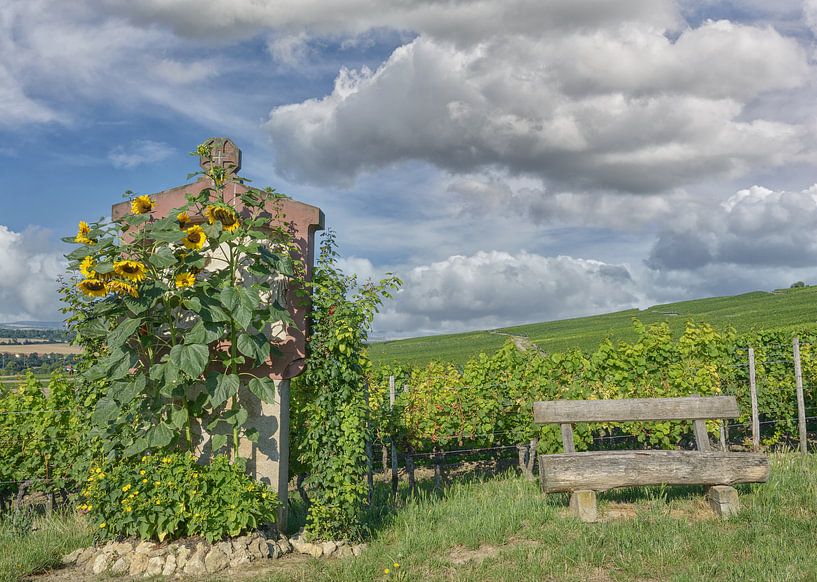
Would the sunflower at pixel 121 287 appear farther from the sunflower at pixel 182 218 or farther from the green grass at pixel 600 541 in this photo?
the green grass at pixel 600 541

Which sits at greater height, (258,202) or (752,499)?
(258,202)

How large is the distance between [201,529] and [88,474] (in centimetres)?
136

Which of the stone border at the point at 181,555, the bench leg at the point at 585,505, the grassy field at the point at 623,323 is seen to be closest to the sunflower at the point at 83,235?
the stone border at the point at 181,555

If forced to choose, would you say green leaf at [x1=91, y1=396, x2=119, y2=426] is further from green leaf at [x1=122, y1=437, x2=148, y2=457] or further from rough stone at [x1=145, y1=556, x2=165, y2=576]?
rough stone at [x1=145, y1=556, x2=165, y2=576]

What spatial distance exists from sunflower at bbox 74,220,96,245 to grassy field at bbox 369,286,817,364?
31.7 m

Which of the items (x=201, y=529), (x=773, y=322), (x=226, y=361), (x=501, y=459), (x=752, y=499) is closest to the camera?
(x=201, y=529)

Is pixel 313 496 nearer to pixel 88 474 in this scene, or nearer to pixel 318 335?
pixel 318 335

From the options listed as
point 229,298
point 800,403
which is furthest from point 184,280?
point 800,403

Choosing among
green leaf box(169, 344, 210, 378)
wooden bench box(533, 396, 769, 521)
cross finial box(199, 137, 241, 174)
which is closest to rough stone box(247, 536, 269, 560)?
green leaf box(169, 344, 210, 378)

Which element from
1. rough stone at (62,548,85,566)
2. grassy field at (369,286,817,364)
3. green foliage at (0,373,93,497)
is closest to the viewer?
rough stone at (62,548,85,566)

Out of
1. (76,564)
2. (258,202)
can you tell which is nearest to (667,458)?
(258,202)

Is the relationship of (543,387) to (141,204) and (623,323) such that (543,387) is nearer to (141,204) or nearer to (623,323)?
(141,204)

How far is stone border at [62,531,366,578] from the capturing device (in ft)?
16.8

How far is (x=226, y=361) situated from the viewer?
5684mm
